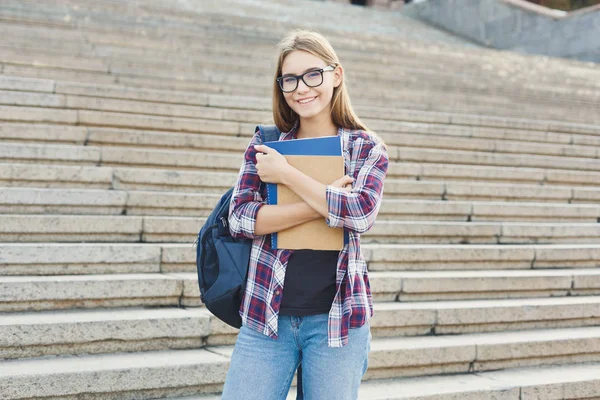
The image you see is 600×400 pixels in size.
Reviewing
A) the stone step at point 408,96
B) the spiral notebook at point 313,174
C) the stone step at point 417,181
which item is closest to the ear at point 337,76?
the spiral notebook at point 313,174

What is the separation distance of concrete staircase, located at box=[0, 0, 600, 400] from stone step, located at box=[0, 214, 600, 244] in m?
0.01

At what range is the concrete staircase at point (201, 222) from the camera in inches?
136

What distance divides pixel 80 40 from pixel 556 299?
5955 mm

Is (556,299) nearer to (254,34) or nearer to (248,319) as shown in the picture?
(248,319)

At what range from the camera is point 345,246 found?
1915 millimetres

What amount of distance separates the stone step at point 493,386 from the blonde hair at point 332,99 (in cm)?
183

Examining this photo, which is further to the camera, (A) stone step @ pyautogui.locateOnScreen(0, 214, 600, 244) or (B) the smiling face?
(A) stone step @ pyautogui.locateOnScreen(0, 214, 600, 244)

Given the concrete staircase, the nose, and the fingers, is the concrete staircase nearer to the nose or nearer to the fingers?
the fingers

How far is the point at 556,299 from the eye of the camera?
467 centimetres

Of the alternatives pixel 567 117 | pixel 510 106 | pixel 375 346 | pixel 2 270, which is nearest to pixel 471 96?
pixel 510 106

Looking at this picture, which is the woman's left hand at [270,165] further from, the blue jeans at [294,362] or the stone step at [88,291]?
the stone step at [88,291]

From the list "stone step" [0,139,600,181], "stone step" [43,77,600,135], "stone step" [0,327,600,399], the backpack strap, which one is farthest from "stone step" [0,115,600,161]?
the backpack strap

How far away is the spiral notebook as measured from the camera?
6.10 ft

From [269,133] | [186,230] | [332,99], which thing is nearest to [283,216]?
[269,133]
